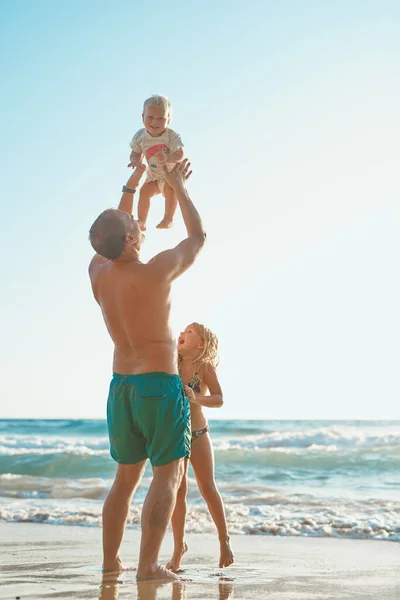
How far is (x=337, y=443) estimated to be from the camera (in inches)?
812

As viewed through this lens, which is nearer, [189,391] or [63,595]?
[63,595]

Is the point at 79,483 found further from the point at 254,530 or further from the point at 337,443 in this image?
the point at 337,443

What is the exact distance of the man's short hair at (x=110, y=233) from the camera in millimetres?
4766

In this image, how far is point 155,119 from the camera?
534cm

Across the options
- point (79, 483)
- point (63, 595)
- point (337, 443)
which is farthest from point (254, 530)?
point (337, 443)

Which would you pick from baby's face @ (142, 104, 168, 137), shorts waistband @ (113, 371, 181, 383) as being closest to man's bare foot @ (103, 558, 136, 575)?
shorts waistband @ (113, 371, 181, 383)

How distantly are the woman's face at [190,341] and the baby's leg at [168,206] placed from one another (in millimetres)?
742

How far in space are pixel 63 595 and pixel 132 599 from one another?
1.53 ft

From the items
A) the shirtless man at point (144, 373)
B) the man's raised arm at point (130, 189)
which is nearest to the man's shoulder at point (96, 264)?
the shirtless man at point (144, 373)

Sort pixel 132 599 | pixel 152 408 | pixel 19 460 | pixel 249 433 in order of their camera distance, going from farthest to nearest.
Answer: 1. pixel 249 433
2. pixel 19 460
3. pixel 152 408
4. pixel 132 599

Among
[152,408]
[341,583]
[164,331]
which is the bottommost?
[341,583]

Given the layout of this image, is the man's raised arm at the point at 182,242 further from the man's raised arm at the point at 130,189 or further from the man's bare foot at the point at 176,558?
the man's bare foot at the point at 176,558

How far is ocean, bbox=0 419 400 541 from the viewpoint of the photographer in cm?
912

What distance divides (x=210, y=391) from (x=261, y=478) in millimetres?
9706
